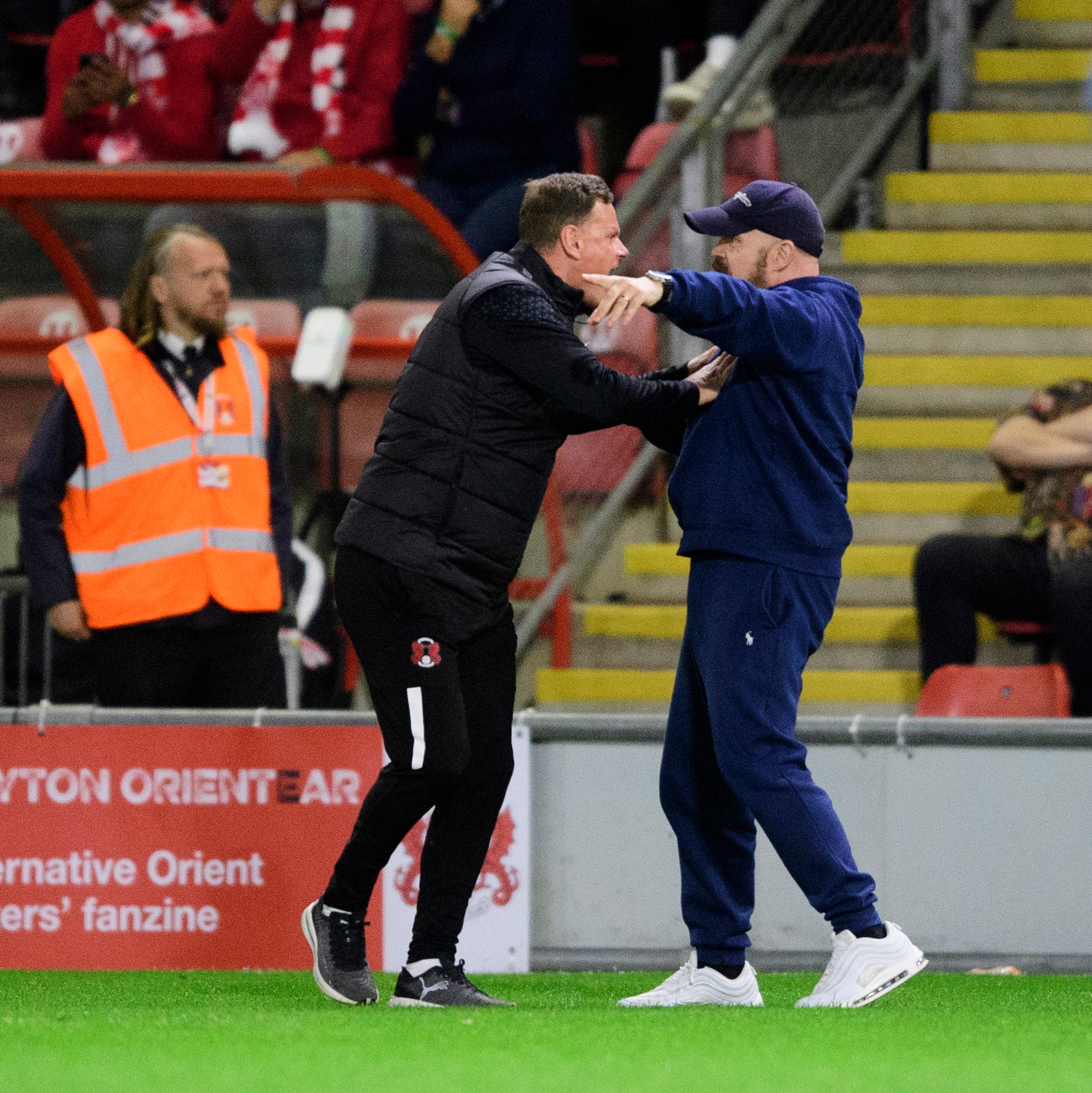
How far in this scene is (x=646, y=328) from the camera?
8.01 metres

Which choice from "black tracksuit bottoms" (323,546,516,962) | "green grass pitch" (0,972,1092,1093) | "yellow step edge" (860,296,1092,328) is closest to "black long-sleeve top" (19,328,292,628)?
"green grass pitch" (0,972,1092,1093)

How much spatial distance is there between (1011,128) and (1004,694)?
3.76 meters

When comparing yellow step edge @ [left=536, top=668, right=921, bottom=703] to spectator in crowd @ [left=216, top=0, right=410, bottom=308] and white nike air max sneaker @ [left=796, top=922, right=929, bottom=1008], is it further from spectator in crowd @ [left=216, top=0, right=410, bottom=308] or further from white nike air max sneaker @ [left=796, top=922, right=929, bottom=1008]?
white nike air max sneaker @ [left=796, top=922, right=929, bottom=1008]

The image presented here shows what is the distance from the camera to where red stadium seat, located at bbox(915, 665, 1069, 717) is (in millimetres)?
6801

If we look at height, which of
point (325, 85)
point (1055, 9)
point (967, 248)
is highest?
point (1055, 9)

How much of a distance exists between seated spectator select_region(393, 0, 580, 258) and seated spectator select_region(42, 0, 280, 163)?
33.3 inches

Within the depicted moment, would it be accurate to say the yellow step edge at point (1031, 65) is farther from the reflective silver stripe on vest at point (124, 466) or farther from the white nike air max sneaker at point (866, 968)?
the white nike air max sneaker at point (866, 968)

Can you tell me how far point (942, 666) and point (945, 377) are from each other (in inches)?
79.8

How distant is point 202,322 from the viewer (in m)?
6.25

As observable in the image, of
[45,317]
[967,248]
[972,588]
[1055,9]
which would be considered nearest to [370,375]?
[45,317]

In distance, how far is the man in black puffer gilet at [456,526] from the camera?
185 inches

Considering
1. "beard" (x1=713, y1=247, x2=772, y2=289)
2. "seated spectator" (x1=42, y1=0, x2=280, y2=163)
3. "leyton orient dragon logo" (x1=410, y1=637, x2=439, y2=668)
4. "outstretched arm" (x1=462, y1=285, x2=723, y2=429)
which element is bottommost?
"leyton orient dragon logo" (x1=410, y1=637, x2=439, y2=668)

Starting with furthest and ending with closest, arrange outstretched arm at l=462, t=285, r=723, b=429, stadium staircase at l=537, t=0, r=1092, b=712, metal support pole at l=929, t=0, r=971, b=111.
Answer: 1. metal support pole at l=929, t=0, r=971, b=111
2. stadium staircase at l=537, t=0, r=1092, b=712
3. outstretched arm at l=462, t=285, r=723, b=429

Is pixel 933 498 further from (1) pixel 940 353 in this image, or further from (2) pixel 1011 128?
(2) pixel 1011 128
